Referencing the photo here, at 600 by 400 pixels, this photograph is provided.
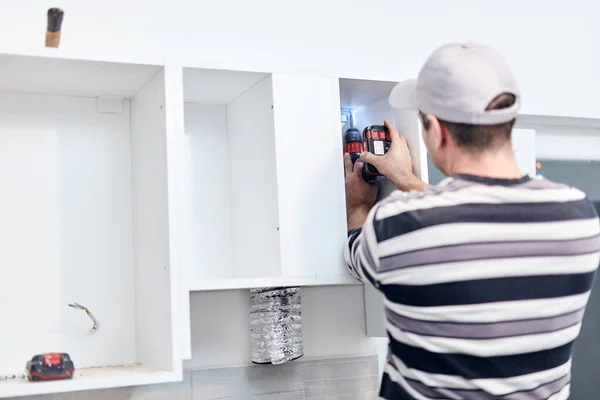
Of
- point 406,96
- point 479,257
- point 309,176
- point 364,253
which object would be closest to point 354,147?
point 309,176

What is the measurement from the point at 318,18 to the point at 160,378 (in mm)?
1015

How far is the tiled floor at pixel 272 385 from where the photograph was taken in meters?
1.50

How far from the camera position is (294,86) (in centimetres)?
144

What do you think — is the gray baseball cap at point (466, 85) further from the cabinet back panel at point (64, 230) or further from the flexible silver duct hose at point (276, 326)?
the cabinet back panel at point (64, 230)

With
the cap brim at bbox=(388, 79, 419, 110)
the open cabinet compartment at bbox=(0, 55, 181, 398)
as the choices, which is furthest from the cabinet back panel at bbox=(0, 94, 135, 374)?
the cap brim at bbox=(388, 79, 419, 110)

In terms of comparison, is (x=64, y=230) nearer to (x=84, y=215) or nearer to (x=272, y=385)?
(x=84, y=215)

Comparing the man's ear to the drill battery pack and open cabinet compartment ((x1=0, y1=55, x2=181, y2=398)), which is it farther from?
open cabinet compartment ((x1=0, y1=55, x2=181, y2=398))

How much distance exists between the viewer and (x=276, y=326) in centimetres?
152

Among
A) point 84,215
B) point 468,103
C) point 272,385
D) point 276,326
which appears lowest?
point 272,385

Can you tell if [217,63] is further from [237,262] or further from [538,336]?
[538,336]

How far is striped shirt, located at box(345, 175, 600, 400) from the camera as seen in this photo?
42.7 inches

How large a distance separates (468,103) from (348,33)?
83 cm

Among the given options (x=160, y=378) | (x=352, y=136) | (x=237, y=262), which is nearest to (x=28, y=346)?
(x=160, y=378)

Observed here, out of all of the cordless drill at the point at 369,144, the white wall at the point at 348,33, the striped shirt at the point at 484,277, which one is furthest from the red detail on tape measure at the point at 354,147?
the striped shirt at the point at 484,277
